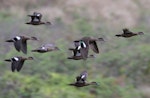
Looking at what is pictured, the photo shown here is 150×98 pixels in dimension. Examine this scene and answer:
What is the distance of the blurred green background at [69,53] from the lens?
13.3 meters

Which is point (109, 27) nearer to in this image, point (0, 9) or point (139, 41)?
point (139, 41)

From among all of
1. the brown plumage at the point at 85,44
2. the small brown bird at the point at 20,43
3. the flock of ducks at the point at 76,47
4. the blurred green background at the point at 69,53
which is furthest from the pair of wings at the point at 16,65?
the blurred green background at the point at 69,53

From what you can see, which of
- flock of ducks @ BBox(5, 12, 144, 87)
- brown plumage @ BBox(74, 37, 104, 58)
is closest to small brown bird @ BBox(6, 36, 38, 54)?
flock of ducks @ BBox(5, 12, 144, 87)

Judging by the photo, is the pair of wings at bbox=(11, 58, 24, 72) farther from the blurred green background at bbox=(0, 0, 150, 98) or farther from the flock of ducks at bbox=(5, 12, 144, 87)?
the blurred green background at bbox=(0, 0, 150, 98)

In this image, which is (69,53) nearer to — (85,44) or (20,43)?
(20,43)

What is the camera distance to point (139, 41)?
16.7m

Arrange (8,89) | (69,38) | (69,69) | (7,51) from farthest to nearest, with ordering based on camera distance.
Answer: (69,38)
(69,69)
(7,51)
(8,89)

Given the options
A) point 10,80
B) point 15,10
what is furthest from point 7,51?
point 15,10

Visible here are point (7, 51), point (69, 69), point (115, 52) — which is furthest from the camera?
point (115, 52)

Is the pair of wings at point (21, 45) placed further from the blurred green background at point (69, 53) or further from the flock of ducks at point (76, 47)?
the blurred green background at point (69, 53)

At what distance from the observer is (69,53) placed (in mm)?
15047

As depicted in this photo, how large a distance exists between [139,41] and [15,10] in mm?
4651

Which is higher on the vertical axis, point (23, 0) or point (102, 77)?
point (23, 0)

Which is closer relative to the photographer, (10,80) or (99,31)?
(10,80)
